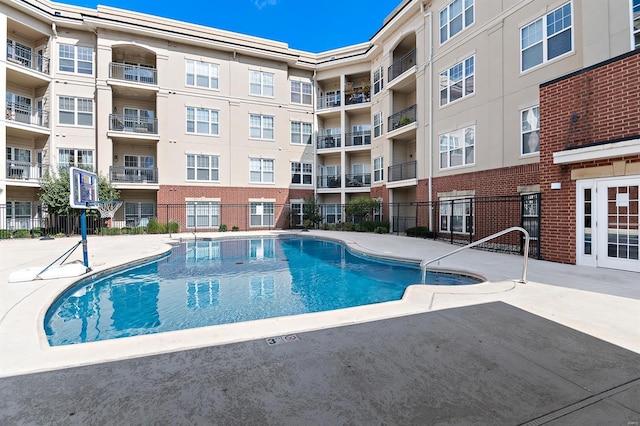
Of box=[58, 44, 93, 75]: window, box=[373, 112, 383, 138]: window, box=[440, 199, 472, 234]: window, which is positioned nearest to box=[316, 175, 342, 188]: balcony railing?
box=[373, 112, 383, 138]: window

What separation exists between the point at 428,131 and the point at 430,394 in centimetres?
1724

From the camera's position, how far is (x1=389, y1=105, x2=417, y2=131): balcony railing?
64.2 feet

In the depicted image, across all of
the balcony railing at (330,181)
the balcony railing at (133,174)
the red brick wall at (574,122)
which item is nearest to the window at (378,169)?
the balcony railing at (330,181)

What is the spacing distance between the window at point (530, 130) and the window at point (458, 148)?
2.47 metres

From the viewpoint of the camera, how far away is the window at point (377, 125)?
23.0m

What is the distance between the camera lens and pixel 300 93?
84.7 feet

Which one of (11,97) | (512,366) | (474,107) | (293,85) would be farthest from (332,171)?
(512,366)

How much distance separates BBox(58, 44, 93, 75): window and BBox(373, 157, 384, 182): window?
2103cm

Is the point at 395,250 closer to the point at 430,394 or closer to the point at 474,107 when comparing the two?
the point at 474,107

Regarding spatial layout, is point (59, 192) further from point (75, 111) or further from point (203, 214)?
point (203, 214)

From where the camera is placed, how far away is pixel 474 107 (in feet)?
48.5

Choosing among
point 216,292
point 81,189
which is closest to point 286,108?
point 81,189

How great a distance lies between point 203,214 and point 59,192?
A: 8345 millimetres

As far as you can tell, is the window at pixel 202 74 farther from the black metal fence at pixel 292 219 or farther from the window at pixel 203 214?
the black metal fence at pixel 292 219
